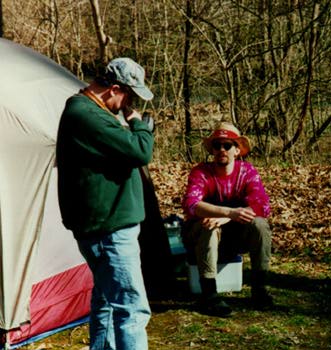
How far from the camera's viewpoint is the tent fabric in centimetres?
429

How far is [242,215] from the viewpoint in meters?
4.77

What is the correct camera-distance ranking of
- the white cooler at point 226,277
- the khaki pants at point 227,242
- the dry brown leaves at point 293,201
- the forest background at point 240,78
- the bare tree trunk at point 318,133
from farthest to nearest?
the bare tree trunk at point 318,133 < the forest background at point 240,78 < the dry brown leaves at point 293,201 < the white cooler at point 226,277 < the khaki pants at point 227,242

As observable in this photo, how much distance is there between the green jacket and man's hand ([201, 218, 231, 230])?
1.52 metres

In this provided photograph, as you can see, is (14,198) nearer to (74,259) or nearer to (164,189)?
(74,259)

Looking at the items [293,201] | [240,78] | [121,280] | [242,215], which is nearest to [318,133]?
[240,78]

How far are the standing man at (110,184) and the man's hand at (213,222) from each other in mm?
1429

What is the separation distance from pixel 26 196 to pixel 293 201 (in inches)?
170

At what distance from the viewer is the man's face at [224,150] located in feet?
16.3

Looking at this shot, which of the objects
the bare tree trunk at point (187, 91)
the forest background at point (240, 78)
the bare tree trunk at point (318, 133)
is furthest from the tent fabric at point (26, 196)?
the bare tree trunk at point (318, 133)

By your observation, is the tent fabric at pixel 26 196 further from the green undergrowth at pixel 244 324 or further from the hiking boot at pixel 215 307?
the hiking boot at pixel 215 307

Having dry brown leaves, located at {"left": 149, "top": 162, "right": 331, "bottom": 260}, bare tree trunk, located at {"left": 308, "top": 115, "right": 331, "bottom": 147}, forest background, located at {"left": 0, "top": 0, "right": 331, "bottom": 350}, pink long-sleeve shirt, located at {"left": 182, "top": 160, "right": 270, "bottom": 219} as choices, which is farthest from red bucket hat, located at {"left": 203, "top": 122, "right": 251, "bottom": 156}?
bare tree trunk, located at {"left": 308, "top": 115, "right": 331, "bottom": 147}

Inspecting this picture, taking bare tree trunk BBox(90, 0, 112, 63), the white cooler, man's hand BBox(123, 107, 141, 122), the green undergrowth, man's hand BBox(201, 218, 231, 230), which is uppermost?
bare tree trunk BBox(90, 0, 112, 63)

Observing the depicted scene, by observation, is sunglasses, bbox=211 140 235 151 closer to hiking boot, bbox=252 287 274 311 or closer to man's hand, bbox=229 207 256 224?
man's hand, bbox=229 207 256 224

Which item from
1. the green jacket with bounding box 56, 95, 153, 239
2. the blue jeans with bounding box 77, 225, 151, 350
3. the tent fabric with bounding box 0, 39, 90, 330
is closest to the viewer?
the green jacket with bounding box 56, 95, 153, 239
